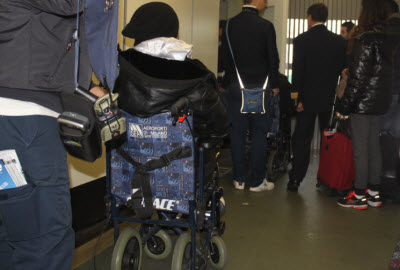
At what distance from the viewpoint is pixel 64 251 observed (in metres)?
1.59

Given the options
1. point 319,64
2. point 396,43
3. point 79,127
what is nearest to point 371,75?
point 396,43

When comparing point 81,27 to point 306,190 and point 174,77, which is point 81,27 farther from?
point 306,190

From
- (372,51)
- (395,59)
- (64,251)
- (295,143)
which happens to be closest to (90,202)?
(64,251)

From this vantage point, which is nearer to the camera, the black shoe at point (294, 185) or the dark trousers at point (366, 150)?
the dark trousers at point (366, 150)

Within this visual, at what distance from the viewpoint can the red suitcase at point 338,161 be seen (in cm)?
415

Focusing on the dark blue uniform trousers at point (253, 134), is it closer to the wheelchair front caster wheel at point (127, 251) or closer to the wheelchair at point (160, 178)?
the wheelchair at point (160, 178)

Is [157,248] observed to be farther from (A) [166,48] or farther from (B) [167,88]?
Answer: (A) [166,48]

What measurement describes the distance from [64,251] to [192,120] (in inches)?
34.1

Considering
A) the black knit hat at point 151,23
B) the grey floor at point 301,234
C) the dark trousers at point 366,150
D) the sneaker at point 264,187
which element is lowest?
the grey floor at point 301,234

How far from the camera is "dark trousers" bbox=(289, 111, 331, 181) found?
4.34 metres

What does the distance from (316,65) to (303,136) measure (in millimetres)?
710

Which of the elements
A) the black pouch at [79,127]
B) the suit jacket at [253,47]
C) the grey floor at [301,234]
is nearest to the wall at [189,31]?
the grey floor at [301,234]

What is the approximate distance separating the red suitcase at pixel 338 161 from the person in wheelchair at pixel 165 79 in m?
2.13

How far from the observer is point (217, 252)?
261 centimetres
